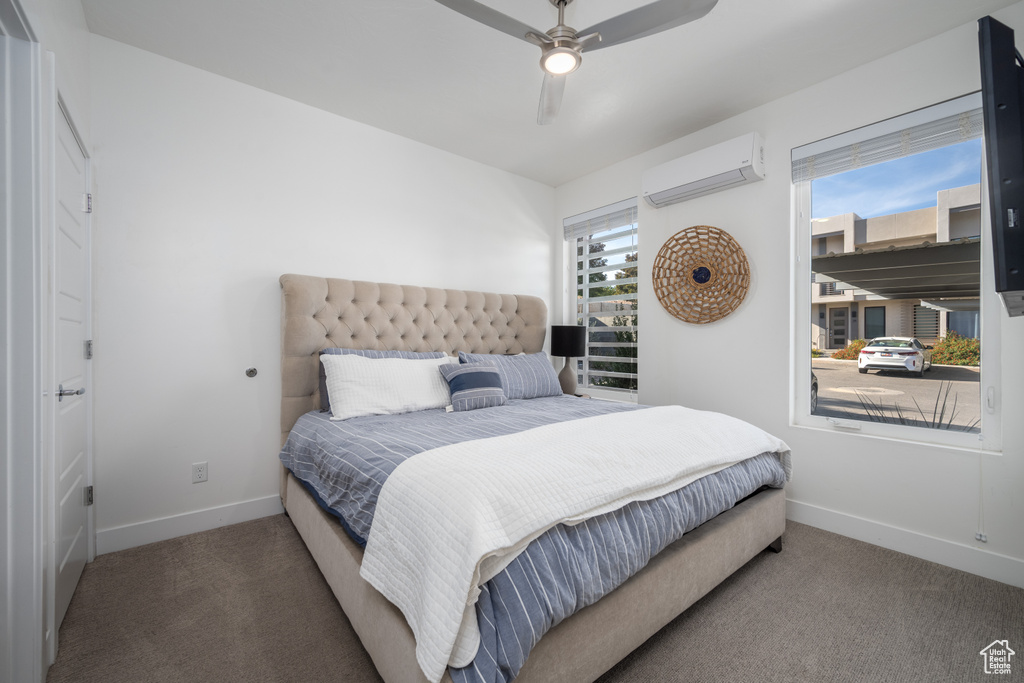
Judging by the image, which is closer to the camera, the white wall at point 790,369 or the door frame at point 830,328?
the white wall at point 790,369

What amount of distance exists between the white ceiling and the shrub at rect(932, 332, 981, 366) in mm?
1491

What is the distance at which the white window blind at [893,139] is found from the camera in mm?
2086

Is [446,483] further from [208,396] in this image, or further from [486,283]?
[486,283]

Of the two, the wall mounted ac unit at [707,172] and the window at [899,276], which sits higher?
the wall mounted ac unit at [707,172]

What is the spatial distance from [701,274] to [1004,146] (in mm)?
1813

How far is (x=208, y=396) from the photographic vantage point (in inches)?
96.5

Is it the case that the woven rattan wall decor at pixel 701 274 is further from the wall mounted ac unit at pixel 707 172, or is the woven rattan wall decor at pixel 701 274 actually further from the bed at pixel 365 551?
the bed at pixel 365 551

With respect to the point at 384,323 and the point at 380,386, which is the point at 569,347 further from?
the point at 380,386

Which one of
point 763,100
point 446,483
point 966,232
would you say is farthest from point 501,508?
point 763,100

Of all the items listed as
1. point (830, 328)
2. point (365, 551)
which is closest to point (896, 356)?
point (830, 328)

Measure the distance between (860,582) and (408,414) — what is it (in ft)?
7.52

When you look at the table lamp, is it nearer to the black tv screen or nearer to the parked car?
the parked car

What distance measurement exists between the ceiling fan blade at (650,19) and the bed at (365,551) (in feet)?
5.16

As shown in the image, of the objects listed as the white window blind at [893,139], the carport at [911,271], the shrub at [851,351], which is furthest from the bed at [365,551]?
the white window blind at [893,139]
